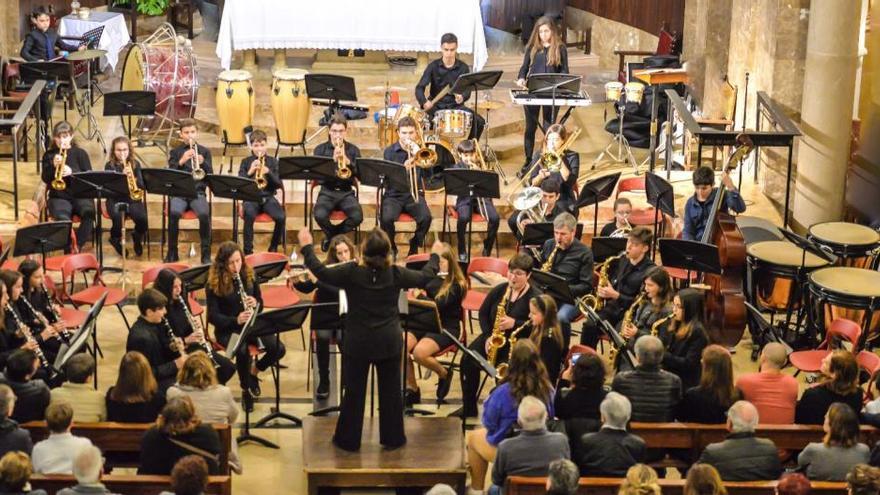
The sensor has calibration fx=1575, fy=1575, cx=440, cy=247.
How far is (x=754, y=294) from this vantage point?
11.2 metres

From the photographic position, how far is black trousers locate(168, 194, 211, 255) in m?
12.3

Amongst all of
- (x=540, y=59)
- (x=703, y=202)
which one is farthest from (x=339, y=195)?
(x=703, y=202)

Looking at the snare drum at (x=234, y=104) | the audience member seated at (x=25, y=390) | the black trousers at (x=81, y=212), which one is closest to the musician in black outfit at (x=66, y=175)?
the black trousers at (x=81, y=212)

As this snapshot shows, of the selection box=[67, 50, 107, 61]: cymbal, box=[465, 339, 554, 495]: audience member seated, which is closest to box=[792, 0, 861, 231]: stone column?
box=[465, 339, 554, 495]: audience member seated

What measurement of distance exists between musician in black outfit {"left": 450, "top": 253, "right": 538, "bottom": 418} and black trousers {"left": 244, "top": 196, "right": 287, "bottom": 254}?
2.91 m

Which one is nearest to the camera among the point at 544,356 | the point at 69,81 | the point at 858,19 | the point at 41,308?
the point at 544,356

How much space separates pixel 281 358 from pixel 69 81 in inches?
214

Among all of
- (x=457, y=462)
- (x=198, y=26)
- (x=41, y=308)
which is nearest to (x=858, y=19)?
(x=457, y=462)

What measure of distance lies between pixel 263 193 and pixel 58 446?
4.72 m

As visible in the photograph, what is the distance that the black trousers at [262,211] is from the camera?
12344mm

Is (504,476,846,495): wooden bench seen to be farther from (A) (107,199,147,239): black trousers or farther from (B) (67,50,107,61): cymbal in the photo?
(B) (67,50,107,61): cymbal

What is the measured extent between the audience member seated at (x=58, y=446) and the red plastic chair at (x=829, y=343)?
449cm

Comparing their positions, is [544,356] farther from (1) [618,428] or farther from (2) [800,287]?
(2) [800,287]

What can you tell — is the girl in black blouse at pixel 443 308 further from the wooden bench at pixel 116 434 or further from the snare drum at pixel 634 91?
the snare drum at pixel 634 91
